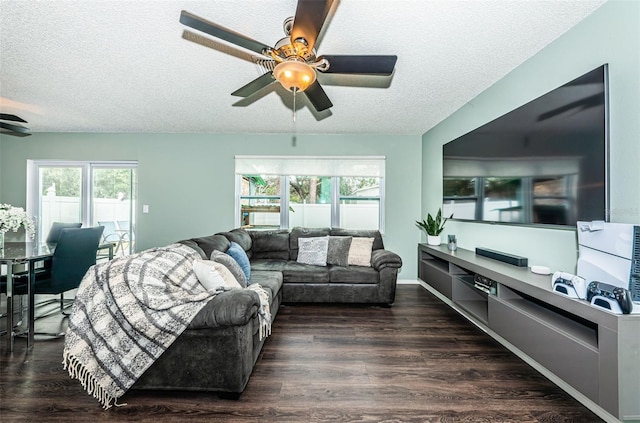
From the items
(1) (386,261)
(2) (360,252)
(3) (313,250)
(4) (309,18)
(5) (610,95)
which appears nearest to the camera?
(4) (309,18)

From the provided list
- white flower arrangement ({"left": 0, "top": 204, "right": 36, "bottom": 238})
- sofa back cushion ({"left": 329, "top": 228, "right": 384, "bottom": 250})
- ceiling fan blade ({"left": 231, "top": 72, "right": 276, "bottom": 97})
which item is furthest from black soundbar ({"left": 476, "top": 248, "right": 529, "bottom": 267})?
white flower arrangement ({"left": 0, "top": 204, "right": 36, "bottom": 238})

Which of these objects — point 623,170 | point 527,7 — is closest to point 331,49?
point 527,7

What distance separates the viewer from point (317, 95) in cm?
217

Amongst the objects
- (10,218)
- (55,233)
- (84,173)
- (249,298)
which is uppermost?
(84,173)

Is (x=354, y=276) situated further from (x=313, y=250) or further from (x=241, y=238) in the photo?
(x=241, y=238)

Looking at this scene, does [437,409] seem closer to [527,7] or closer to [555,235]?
[555,235]

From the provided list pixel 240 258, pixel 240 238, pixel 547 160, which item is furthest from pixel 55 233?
pixel 547 160

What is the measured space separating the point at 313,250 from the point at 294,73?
8.38ft

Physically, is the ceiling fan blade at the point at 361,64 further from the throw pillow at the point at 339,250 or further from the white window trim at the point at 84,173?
the white window trim at the point at 84,173

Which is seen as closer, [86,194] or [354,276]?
[354,276]

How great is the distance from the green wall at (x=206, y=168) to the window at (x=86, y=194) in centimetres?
18

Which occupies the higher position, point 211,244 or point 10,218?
point 10,218

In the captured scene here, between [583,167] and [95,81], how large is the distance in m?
4.16

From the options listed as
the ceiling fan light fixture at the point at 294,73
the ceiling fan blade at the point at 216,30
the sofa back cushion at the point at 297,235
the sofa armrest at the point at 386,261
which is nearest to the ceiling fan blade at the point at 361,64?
the ceiling fan light fixture at the point at 294,73
